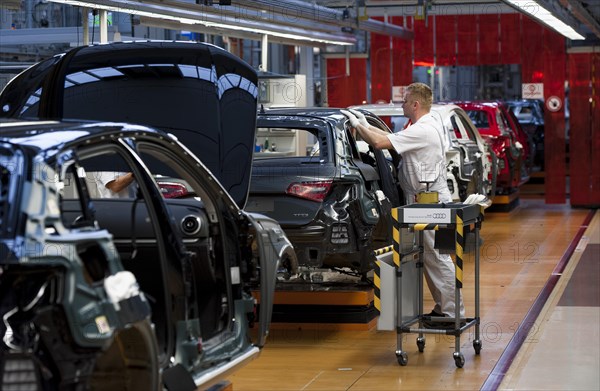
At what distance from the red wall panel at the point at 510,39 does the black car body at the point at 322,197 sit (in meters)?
12.7

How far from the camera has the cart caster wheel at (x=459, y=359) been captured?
6.97 meters

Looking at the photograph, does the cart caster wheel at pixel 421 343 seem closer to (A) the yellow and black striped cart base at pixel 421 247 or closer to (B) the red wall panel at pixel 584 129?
(A) the yellow and black striped cart base at pixel 421 247

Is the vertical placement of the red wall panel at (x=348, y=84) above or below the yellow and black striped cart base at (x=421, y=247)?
above

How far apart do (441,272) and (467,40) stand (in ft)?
45.0

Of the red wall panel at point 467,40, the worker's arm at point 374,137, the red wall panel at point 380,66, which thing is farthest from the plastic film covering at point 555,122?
the worker's arm at point 374,137

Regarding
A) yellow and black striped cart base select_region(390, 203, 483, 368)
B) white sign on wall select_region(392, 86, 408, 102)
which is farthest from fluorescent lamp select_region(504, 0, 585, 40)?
white sign on wall select_region(392, 86, 408, 102)

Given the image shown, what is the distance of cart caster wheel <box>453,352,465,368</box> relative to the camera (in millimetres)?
6969

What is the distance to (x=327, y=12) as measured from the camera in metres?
13.4

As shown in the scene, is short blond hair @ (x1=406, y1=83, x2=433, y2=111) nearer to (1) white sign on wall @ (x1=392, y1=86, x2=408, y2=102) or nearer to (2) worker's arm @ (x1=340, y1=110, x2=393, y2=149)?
(2) worker's arm @ (x1=340, y1=110, x2=393, y2=149)

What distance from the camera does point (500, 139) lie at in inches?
654

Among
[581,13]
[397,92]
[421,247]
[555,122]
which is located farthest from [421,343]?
[397,92]

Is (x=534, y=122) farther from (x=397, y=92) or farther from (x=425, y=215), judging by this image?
(x=425, y=215)

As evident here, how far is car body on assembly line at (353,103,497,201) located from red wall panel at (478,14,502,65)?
569 centimetres

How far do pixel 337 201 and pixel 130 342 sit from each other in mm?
4030
